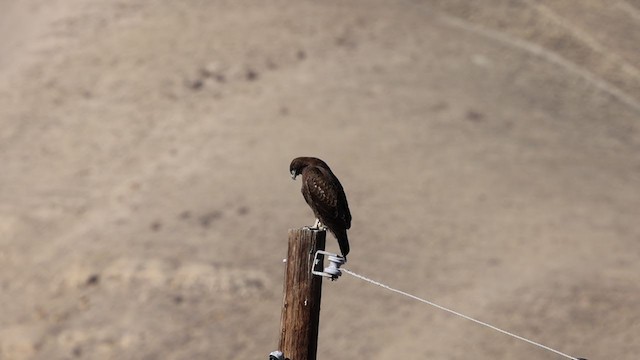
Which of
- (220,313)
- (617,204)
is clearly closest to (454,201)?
(617,204)

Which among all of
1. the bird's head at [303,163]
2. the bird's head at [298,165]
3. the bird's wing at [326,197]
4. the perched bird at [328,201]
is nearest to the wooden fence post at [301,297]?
the perched bird at [328,201]

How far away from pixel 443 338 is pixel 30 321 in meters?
8.73

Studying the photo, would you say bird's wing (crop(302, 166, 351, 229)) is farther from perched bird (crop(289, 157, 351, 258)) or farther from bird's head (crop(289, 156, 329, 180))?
bird's head (crop(289, 156, 329, 180))

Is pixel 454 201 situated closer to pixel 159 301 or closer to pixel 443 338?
pixel 443 338

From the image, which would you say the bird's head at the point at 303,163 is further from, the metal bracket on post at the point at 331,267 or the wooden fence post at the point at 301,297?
the wooden fence post at the point at 301,297

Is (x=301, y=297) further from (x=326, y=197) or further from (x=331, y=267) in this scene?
(x=326, y=197)

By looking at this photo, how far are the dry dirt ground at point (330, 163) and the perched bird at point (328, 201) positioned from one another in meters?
11.9

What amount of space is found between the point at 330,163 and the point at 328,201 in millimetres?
17480

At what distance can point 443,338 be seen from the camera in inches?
910

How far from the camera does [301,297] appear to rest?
876 cm

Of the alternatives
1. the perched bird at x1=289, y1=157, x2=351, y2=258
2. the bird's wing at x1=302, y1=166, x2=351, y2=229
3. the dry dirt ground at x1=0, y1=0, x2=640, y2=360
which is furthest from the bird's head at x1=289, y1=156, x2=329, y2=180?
the dry dirt ground at x1=0, y1=0, x2=640, y2=360

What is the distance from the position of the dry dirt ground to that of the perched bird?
11874 millimetres

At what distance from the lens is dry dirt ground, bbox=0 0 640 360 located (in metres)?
23.8

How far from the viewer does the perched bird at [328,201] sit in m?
10.9
